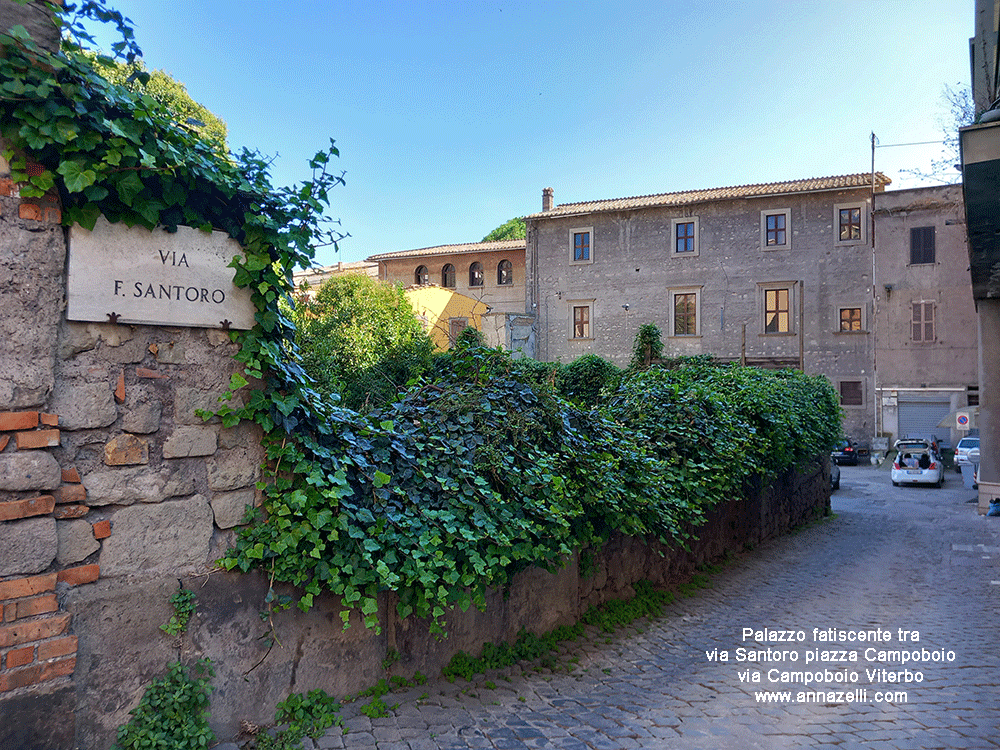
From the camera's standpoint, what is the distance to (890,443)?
28234 mm

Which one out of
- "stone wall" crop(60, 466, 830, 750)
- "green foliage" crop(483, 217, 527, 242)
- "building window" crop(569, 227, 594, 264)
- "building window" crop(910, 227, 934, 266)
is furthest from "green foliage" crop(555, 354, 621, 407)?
"green foliage" crop(483, 217, 527, 242)

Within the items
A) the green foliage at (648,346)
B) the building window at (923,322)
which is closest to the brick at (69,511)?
the green foliage at (648,346)

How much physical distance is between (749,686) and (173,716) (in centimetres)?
Answer: 365

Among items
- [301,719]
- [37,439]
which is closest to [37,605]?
[37,439]

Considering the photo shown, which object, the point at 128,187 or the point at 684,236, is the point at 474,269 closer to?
the point at 684,236

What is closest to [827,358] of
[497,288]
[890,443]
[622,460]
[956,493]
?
[890,443]

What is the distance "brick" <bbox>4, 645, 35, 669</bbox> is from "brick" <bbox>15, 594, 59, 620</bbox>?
0.13 m

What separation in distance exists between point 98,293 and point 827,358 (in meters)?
30.8

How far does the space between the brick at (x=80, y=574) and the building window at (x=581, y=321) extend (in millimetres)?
30914

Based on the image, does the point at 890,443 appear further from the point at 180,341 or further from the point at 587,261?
the point at 180,341

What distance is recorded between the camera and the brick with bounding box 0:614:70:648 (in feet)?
9.15

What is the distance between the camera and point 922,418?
28.2 metres

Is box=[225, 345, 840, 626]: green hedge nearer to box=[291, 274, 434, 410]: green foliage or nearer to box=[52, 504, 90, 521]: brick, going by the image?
box=[52, 504, 90, 521]: brick

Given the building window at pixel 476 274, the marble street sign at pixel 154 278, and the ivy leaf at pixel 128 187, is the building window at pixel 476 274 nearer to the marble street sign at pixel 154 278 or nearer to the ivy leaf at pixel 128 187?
the marble street sign at pixel 154 278
